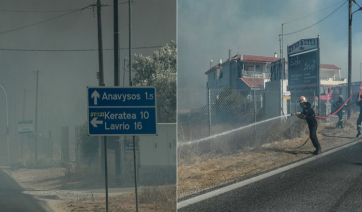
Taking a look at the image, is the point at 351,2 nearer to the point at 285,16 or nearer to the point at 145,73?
the point at 285,16

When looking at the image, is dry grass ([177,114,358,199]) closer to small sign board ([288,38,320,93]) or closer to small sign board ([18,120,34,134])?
small sign board ([288,38,320,93])

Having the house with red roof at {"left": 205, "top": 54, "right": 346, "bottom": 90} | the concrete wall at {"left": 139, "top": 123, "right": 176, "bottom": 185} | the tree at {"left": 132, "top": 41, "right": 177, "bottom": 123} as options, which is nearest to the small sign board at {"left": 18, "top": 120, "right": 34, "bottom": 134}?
the tree at {"left": 132, "top": 41, "right": 177, "bottom": 123}

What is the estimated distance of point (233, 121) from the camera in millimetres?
8594

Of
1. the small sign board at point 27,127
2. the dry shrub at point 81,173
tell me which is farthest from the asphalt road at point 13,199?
the small sign board at point 27,127

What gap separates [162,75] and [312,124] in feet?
11.8

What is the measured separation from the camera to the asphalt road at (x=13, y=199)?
21.2ft

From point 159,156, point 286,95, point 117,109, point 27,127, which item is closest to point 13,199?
point 27,127

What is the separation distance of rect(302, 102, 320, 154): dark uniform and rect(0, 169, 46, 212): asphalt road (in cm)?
530

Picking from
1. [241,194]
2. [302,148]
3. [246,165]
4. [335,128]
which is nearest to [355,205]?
[241,194]

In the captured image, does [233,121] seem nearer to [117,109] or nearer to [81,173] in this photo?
[81,173]

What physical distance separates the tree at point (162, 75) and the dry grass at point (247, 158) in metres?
1.50

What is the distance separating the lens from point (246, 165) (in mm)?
7188

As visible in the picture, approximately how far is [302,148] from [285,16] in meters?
2.75

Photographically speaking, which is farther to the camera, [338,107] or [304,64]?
[338,107]
